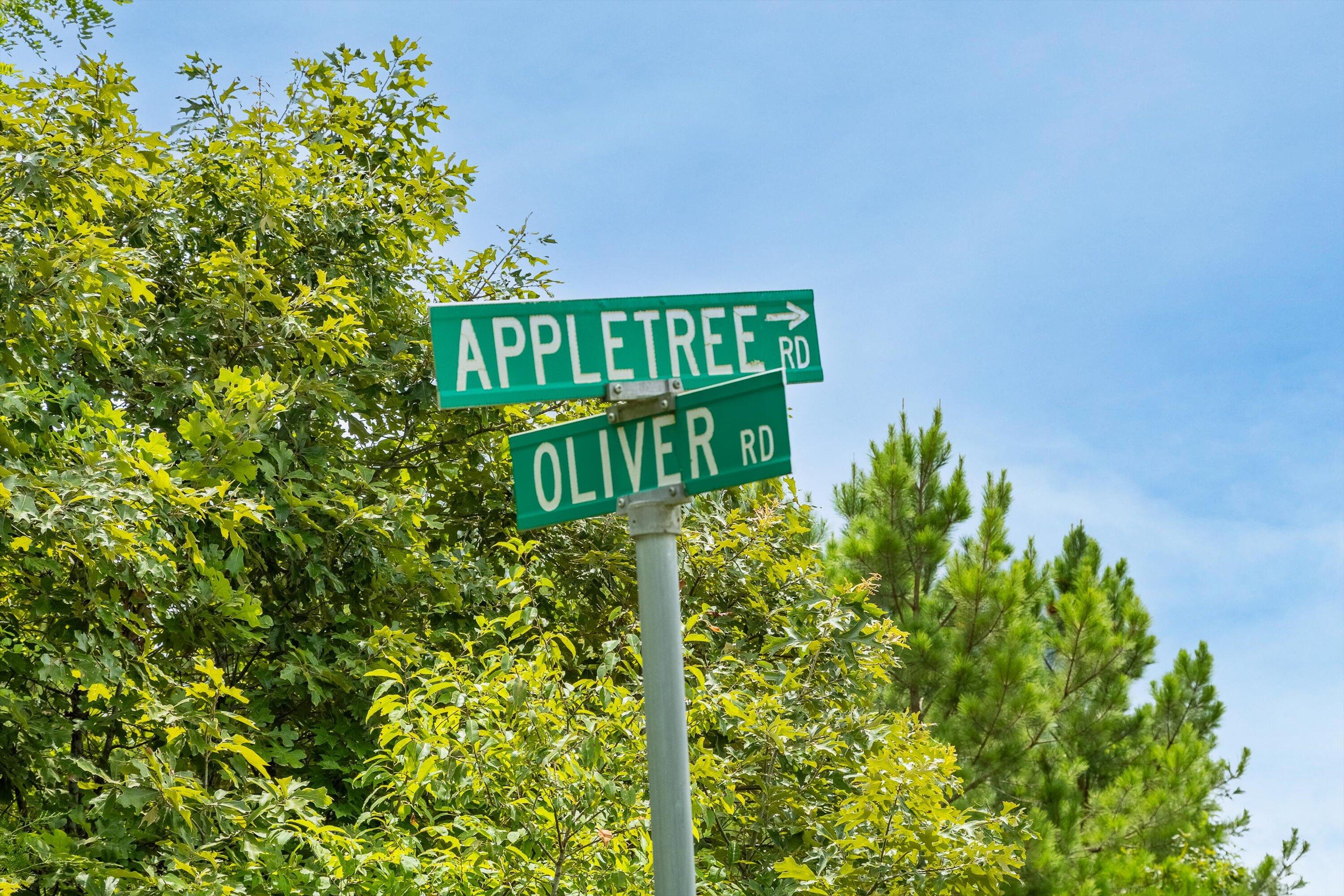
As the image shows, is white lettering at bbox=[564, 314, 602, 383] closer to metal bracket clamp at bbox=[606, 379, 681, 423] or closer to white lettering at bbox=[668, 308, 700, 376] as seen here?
metal bracket clamp at bbox=[606, 379, 681, 423]

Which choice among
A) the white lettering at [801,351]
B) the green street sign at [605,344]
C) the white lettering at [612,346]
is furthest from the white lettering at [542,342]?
the white lettering at [801,351]

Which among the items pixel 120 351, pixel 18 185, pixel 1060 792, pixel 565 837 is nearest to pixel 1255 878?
pixel 1060 792

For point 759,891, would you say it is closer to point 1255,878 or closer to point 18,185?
point 18,185

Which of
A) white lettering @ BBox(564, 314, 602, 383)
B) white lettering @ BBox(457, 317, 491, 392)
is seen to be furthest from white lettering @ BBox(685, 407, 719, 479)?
white lettering @ BBox(457, 317, 491, 392)

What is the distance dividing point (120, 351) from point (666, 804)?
543 cm

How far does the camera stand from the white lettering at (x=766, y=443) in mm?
2607

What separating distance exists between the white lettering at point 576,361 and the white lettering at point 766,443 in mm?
417

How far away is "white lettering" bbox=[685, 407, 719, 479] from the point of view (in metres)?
2.68

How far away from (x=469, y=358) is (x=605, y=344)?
Answer: 12.8 inches

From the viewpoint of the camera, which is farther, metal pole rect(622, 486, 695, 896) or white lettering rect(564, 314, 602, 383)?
white lettering rect(564, 314, 602, 383)

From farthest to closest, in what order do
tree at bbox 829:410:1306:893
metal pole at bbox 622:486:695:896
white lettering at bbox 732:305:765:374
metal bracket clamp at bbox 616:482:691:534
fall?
tree at bbox 829:410:1306:893
white lettering at bbox 732:305:765:374
metal bracket clamp at bbox 616:482:691:534
metal pole at bbox 622:486:695:896

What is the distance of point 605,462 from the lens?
2.78 metres

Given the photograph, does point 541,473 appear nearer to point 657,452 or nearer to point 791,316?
point 657,452

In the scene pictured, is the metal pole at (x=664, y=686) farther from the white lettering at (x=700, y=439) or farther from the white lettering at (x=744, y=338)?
the white lettering at (x=744, y=338)
